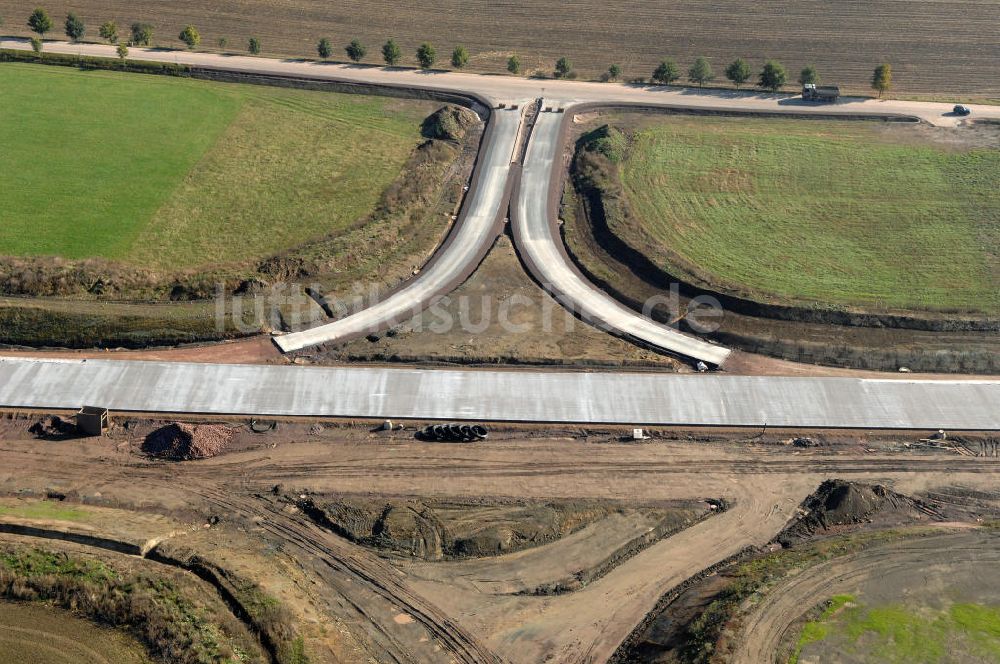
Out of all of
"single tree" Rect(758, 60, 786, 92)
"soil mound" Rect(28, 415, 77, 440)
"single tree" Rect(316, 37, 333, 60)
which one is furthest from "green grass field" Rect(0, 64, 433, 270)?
"single tree" Rect(758, 60, 786, 92)

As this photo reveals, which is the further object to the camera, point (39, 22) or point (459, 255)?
point (39, 22)

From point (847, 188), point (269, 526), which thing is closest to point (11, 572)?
point (269, 526)

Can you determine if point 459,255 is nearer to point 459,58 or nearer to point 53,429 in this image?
point 53,429

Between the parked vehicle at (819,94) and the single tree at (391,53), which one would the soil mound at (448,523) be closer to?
the parked vehicle at (819,94)

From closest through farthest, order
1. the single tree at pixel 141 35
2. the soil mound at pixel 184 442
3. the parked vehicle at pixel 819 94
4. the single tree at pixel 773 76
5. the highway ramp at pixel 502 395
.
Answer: the soil mound at pixel 184 442
the highway ramp at pixel 502 395
the parked vehicle at pixel 819 94
the single tree at pixel 773 76
the single tree at pixel 141 35

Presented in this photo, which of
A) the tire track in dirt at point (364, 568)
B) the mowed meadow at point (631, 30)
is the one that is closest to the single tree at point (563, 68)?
the mowed meadow at point (631, 30)

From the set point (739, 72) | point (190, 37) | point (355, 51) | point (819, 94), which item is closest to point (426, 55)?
point (355, 51)
